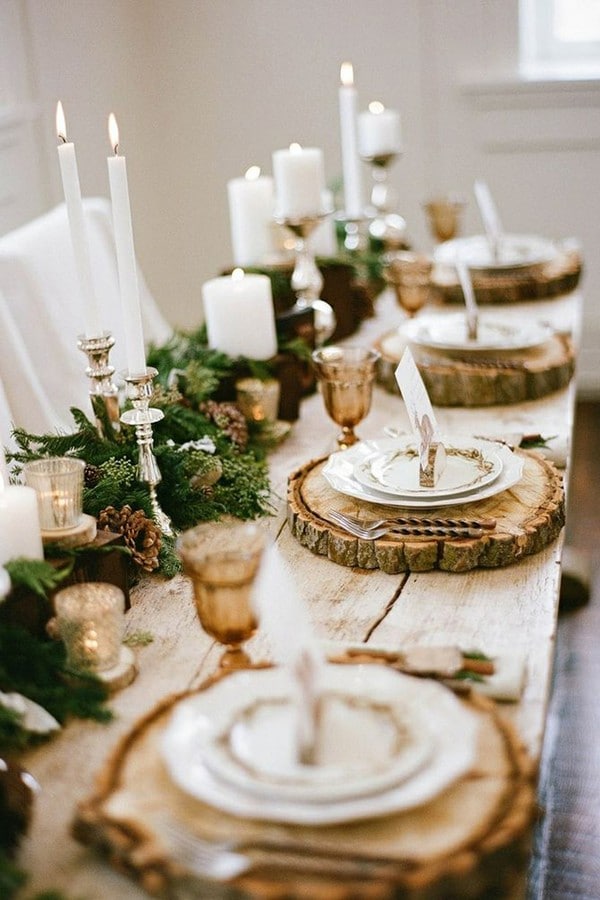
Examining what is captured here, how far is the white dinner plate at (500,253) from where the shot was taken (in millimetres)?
2498

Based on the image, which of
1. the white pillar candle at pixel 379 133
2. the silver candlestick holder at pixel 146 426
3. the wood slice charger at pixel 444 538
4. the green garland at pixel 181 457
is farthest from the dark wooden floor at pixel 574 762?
the white pillar candle at pixel 379 133

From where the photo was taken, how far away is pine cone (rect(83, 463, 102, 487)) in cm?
133

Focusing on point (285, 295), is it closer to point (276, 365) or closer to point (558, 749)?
point (276, 365)

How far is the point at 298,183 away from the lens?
202cm

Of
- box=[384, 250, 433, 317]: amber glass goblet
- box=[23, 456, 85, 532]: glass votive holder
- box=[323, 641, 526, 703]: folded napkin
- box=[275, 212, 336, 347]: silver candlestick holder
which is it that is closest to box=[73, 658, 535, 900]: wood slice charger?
box=[323, 641, 526, 703]: folded napkin

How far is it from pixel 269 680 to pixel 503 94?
323 centimetres

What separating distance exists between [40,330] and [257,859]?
1.35 m

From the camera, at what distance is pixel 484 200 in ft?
8.02

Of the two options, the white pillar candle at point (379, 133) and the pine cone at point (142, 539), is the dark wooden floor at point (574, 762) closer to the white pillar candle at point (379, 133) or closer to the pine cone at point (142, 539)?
the pine cone at point (142, 539)

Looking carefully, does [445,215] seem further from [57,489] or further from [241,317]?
[57,489]

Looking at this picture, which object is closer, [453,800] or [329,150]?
[453,800]

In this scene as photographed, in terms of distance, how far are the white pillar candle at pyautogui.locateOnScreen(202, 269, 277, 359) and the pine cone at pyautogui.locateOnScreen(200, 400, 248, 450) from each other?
0.47ft

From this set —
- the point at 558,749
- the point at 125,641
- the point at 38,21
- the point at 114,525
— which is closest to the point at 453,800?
the point at 125,641

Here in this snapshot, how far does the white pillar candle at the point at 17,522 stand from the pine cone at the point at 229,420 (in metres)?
0.57
